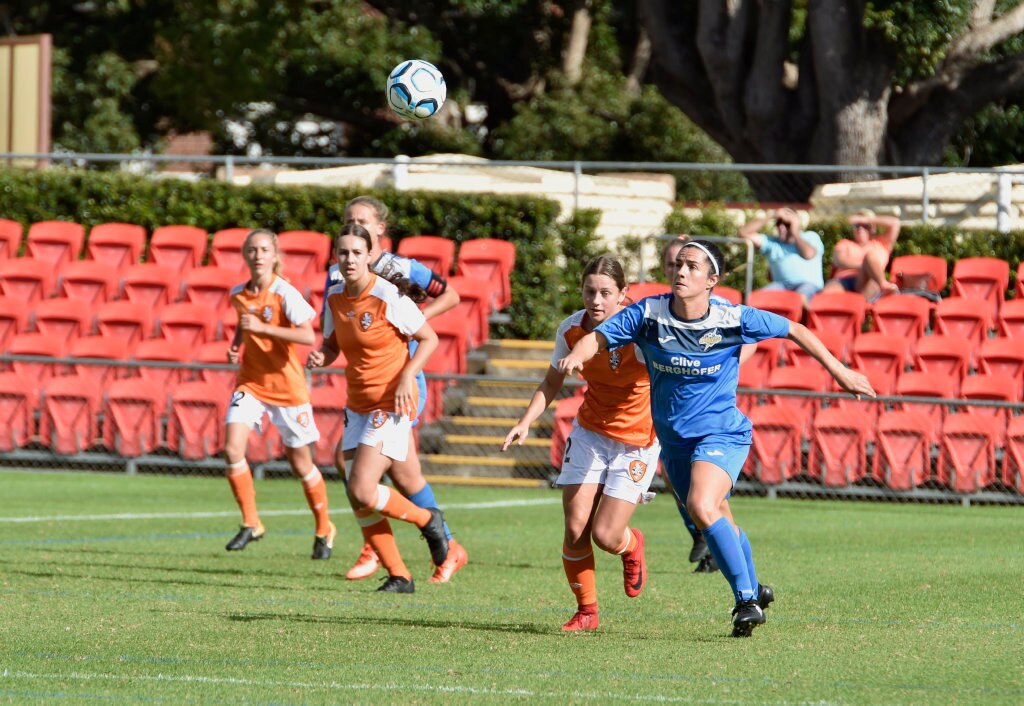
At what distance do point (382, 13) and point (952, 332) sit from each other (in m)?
17.7

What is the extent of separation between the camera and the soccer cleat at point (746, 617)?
6.87 meters

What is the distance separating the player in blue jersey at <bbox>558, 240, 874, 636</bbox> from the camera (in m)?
6.98

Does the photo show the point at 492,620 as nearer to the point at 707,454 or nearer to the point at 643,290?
the point at 707,454

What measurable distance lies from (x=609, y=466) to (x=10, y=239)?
44.3 ft

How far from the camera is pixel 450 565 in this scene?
9.23m

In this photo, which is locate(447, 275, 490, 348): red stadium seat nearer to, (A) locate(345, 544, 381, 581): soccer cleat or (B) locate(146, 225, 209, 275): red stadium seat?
(B) locate(146, 225, 209, 275): red stadium seat

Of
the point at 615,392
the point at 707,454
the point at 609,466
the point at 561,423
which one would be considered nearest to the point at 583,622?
the point at 609,466

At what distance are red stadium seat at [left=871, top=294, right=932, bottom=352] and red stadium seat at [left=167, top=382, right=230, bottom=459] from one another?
677cm

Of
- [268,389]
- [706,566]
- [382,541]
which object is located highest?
[268,389]

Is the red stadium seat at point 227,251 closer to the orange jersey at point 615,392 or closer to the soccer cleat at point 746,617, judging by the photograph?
the orange jersey at point 615,392

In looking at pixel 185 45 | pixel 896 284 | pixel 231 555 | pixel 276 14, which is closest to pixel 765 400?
pixel 896 284

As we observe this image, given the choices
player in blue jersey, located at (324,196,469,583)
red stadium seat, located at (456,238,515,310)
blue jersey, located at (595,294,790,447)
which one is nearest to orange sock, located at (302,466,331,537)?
player in blue jersey, located at (324,196,469,583)

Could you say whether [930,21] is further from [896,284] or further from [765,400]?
[765,400]

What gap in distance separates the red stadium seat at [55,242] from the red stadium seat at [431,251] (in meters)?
4.03
